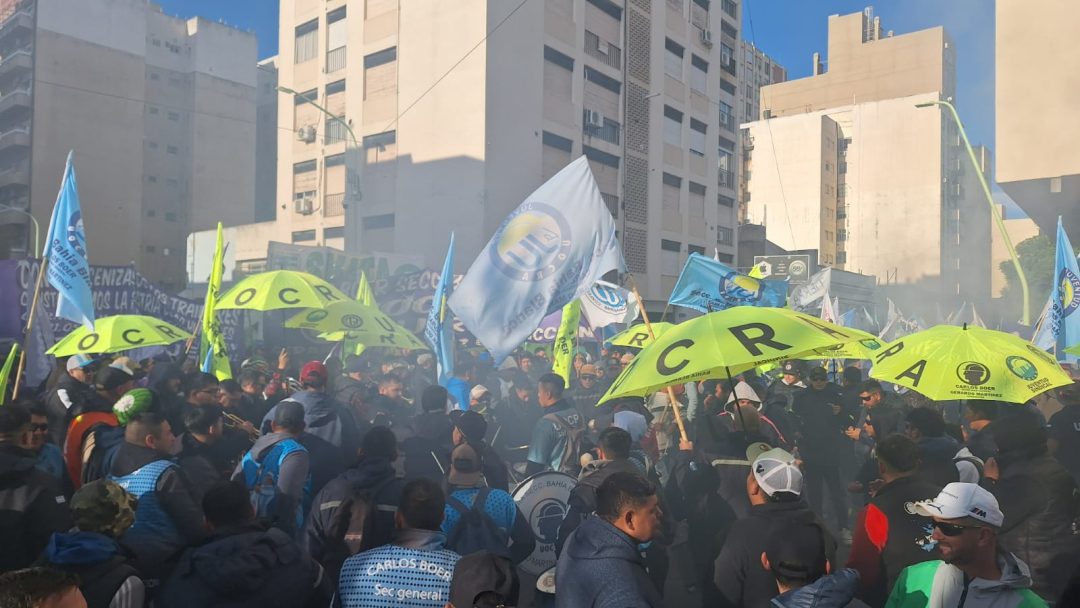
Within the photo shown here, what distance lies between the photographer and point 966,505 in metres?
2.96

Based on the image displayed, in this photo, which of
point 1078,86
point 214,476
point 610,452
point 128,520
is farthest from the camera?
point 1078,86

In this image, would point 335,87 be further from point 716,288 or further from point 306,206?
point 716,288

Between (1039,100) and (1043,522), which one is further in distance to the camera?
(1039,100)

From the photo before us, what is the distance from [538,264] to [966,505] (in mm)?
4100

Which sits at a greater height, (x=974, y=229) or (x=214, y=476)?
(x=974, y=229)

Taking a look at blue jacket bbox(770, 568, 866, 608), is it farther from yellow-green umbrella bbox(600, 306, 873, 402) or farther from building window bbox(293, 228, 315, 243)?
building window bbox(293, 228, 315, 243)

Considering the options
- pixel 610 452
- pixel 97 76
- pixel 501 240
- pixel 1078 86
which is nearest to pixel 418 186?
pixel 1078 86

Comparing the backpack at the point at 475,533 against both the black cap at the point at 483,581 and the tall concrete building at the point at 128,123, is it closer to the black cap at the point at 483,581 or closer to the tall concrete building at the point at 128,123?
the black cap at the point at 483,581

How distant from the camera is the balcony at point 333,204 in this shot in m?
33.0

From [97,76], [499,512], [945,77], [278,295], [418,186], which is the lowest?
[499,512]

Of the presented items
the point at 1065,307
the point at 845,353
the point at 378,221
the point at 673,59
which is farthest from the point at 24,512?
the point at 673,59

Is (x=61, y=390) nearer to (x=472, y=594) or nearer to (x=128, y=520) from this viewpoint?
(x=128, y=520)

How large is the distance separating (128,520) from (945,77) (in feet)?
312

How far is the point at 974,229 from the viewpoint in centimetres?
8594
